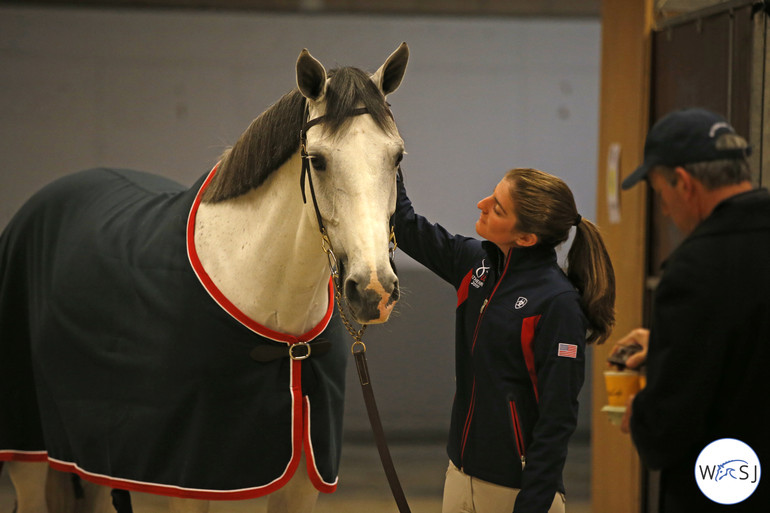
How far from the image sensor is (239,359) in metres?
1.60

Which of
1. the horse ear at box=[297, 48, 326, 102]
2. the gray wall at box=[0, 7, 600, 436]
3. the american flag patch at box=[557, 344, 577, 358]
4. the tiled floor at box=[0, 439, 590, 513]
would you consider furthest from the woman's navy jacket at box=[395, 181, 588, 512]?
the gray wall at box=[0, 7, 600, 436]

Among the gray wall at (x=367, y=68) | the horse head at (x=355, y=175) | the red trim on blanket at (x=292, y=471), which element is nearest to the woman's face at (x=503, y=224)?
the horse head at (x=355, y=175)

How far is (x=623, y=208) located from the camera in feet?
9.49

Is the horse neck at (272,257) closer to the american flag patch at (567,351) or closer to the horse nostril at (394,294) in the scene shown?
the horse nostril at (394,294)

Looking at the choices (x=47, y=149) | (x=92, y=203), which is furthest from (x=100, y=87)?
(x=92, y=203)

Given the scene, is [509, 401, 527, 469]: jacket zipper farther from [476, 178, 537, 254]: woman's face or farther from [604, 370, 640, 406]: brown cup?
[476, 178, 537, 254]: woman's face

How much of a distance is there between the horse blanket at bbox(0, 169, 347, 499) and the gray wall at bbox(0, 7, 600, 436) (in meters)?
2.03

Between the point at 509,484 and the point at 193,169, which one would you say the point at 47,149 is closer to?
the point at 193,169

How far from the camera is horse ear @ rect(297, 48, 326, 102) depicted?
1.44 metres

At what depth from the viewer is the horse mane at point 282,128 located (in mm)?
1441

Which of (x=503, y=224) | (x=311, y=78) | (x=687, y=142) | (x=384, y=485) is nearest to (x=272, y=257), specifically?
(x=311, y=78)

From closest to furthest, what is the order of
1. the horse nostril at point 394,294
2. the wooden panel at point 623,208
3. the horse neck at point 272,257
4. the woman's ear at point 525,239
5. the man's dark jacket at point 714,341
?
the man's dark jacket at point 714,341 → the horse nostril at point 394,294 → the woman's ear at point 525,239 → the horse neck at point 272,257 → the wooden panel at point 623,208

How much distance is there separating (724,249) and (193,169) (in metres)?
3.25

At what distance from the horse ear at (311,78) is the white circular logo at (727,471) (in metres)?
0.93
